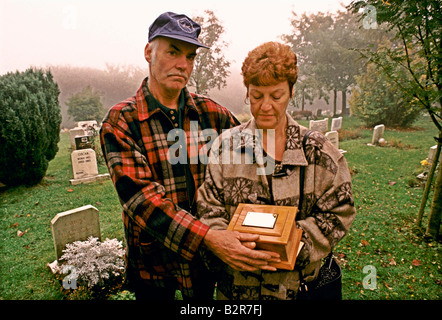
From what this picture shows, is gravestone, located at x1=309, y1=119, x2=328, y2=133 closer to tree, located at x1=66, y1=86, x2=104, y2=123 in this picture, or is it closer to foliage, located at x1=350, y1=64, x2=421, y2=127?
foliage, located at x1=350, y1=64, x2=421, y2=127

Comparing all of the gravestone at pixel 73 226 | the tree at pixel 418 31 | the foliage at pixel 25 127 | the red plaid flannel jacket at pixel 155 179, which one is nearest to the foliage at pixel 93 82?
the foliage at pixel 25 127

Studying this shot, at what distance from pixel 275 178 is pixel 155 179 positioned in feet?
2.65

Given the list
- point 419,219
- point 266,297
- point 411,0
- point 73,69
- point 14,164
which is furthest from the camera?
point 73,69

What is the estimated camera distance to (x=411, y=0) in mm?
3361

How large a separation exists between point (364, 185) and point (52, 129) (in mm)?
8719

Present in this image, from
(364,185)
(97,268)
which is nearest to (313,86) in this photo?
(364,185)

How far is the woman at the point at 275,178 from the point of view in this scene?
1.54 meters

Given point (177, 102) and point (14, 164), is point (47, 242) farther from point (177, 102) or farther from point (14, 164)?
point (177, 102)

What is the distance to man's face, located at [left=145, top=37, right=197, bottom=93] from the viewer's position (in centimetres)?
188

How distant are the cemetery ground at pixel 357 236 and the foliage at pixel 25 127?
50 cm

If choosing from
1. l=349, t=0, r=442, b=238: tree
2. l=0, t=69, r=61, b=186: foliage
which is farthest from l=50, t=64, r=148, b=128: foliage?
l=349, t=0, r=442, b=238: tree

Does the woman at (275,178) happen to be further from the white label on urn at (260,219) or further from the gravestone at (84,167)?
the gravestone at (84,167)

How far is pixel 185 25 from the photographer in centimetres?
187
